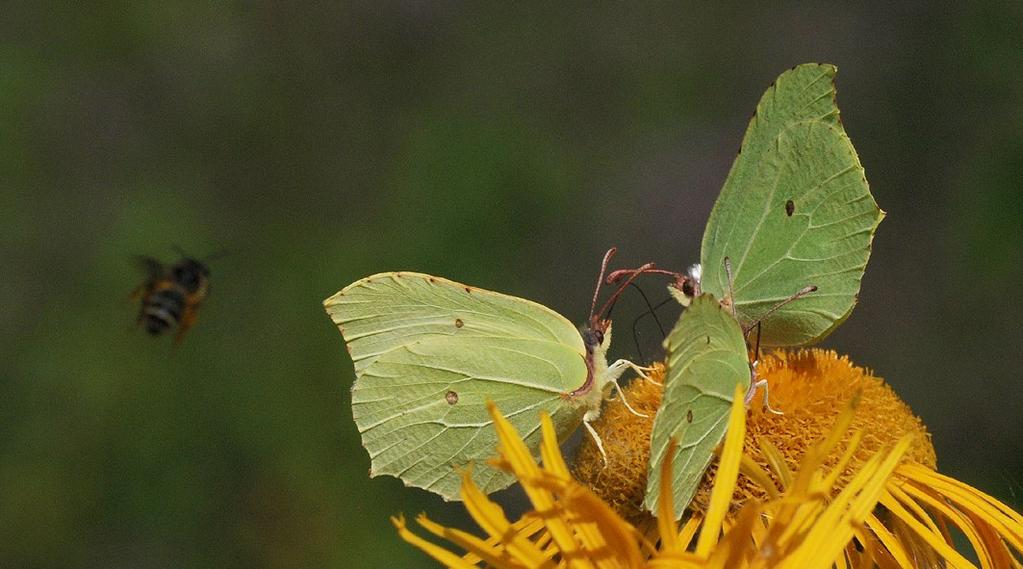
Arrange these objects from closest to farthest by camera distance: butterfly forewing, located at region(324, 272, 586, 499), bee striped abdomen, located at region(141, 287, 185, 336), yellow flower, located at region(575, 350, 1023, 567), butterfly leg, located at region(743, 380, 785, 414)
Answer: yellow flower, located at region(575, 350, 1023, 567) < butterfly leg, located at region(743, 380, 785, 414) < butterfly forewing, located at region(324, 272, 586, 499) < bee striped abdomen, located at region(141, 287, 185, 336)

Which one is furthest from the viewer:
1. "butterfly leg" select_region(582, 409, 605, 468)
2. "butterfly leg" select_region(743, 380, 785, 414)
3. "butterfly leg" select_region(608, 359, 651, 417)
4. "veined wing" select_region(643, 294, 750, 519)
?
"butterfly leg" select_region(608, 359, 651, 417)

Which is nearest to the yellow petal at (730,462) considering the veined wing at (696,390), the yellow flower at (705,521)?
the yellow flower at (705,521)

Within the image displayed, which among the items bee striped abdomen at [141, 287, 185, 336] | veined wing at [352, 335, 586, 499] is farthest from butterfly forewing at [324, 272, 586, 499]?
bee striped abdomen at [141, 287, 185, 336]

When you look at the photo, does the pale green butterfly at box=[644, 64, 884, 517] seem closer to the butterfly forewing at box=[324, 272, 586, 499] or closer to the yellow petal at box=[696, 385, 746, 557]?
the butterfly forewing at box=[324, 272, 586, 499]

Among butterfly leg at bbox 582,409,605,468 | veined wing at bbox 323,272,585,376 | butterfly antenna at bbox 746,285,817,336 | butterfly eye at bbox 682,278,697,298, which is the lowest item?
butterfly leg at bbox 582,409,605,468

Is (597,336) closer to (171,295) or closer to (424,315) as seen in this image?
(424,315)

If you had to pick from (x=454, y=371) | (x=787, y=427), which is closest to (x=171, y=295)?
(x=454, y=371)

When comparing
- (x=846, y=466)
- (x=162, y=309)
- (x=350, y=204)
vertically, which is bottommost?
(x=846, y=466)
